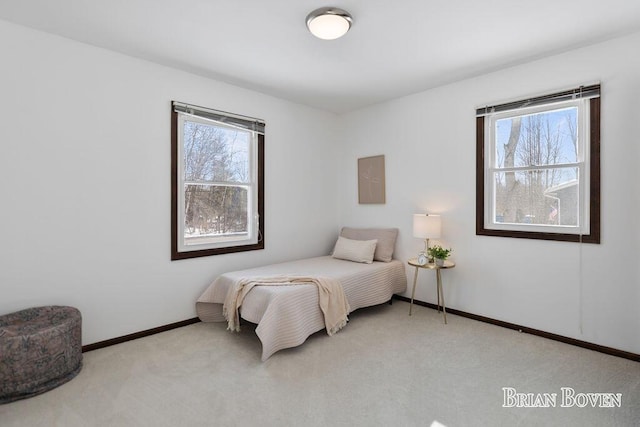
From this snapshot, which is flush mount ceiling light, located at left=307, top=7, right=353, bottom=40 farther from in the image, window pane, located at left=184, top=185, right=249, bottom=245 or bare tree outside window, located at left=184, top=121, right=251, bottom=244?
window pane, located at left=184, top=185, right=249, bottom=245

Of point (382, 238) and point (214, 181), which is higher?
point (214, 181)

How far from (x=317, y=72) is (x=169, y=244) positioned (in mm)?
2246

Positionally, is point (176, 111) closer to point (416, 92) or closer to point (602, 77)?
point (416, 92)

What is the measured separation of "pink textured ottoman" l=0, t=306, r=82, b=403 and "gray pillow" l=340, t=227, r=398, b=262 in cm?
300

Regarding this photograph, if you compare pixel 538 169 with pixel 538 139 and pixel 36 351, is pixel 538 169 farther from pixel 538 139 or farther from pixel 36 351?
pixel 36 351

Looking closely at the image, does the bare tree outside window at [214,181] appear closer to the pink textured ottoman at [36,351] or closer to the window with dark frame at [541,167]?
the pink textured ottoman at [36,351]

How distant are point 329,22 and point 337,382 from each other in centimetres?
249

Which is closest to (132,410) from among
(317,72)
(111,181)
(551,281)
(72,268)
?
(72,268)

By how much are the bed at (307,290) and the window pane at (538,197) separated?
4.30ft

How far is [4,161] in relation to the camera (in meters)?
2.38

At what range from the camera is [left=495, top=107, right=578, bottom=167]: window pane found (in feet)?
9.54

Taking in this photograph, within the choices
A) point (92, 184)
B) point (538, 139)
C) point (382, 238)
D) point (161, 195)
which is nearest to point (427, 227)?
point (382, 238)

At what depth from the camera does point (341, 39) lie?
2.65m

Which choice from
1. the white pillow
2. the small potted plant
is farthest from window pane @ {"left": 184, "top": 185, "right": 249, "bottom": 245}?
the small potted plant
